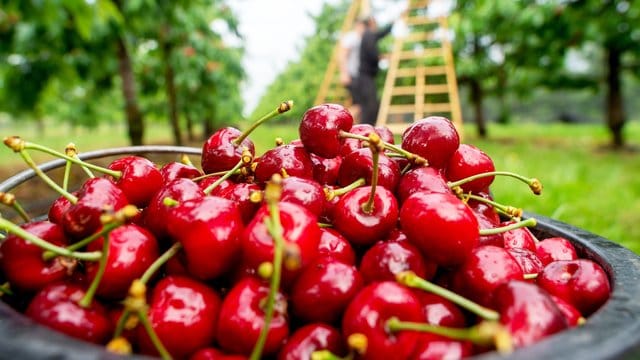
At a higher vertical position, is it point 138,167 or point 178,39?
point 138,167

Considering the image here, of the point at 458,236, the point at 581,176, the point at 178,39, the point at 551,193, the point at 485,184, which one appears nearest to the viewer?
the point at 458,236

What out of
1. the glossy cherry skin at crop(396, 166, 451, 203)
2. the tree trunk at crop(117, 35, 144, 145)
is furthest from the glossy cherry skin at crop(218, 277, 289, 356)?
the tree trunk at crop(117, 35, 144, 145)

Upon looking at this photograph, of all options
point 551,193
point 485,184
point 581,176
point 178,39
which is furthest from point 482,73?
point 485,184

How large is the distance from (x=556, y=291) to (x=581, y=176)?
472 centimetres

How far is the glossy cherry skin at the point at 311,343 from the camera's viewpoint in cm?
64

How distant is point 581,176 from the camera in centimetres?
500

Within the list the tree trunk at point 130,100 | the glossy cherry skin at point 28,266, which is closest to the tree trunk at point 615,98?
the tree trunk at point 130,100

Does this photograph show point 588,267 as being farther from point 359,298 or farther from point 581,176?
point 581,176

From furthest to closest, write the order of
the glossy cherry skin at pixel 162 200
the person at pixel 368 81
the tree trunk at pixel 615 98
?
the tree trunk at pixel 615 98, the person at pixel 368 81, the glossy cherry skin at pixel 162 200

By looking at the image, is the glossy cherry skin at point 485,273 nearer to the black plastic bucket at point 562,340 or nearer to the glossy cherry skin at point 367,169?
the black plastic bucket at point 562,340

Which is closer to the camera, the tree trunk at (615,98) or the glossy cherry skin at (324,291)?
the glossy cherry skin at (324,291)

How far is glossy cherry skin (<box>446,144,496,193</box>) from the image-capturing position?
3.49 ft

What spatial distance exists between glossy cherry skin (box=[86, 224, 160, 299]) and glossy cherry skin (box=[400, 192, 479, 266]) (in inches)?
15.4

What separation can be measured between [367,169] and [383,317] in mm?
397
